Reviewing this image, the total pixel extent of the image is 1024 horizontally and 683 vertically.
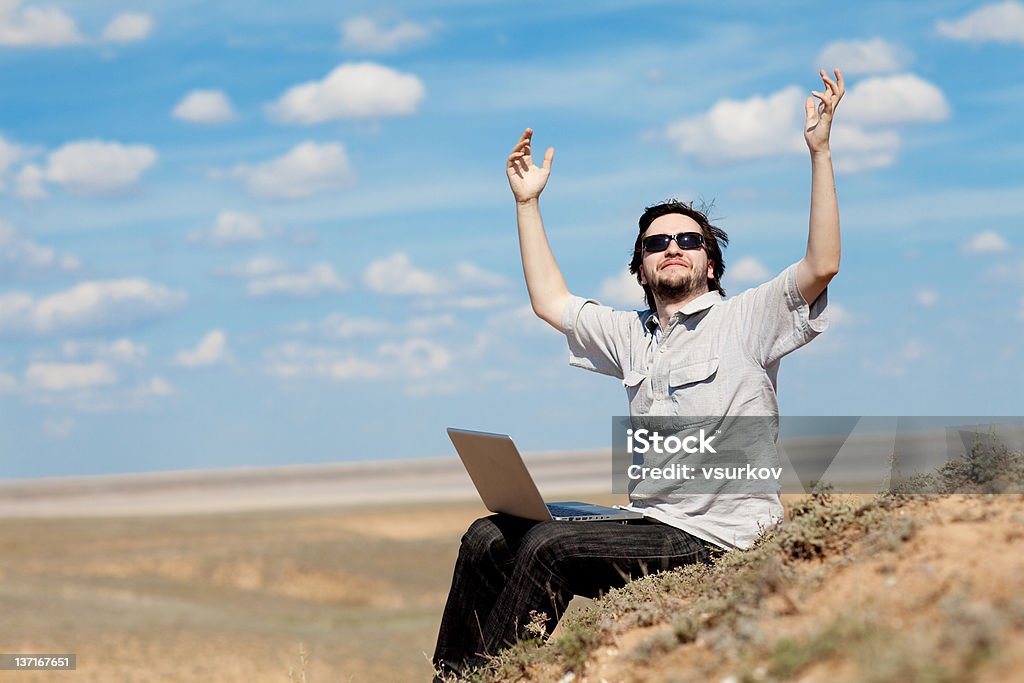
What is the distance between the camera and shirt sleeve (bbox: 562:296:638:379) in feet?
19.8

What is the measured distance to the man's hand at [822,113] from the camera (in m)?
5.26

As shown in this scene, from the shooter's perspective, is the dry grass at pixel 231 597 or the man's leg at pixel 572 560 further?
the dry grass at pixel 231 597

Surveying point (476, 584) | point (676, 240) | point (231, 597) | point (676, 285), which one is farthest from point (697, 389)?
point (231, 597)

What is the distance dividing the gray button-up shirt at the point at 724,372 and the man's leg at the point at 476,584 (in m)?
0.63

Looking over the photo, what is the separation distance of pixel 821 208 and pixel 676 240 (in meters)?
0.87

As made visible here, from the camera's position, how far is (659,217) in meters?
6.09

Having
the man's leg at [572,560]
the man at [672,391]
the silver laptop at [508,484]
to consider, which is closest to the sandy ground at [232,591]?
the silver laptop at [508,484]

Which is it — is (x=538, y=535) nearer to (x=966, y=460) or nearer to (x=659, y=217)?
(x=659, y=217)

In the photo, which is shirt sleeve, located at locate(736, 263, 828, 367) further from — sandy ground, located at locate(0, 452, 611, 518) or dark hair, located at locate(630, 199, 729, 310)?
sandy ground, located at locate(0, 452, 611, 518)

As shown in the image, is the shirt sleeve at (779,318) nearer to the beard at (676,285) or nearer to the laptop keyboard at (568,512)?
the beard at (676,285)

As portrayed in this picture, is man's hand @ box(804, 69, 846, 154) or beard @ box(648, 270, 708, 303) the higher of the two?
man's hand @ box(804, 69, 846, 154)

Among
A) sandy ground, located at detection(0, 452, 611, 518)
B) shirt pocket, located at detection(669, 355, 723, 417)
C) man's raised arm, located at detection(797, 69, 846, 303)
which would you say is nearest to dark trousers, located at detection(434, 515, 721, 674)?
shirt pocket, located at detection(669, 355, 723, 417)

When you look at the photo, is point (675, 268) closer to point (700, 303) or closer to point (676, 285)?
point (676, 285)

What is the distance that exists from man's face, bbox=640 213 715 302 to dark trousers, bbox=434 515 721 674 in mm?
1109
